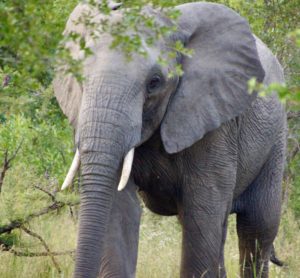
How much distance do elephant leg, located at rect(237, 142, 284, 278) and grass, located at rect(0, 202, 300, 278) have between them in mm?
262

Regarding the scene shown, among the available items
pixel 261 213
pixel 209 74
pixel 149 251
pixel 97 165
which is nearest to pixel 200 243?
pixel 209 74

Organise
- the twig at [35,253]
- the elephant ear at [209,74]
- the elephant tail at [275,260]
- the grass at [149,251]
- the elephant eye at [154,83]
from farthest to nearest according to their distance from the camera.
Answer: the elephant tail at [275,260]
the grass at [149,251]
the twig at [35,253]
the elephant ear at [209,74]
the elephant eye at [154,83]

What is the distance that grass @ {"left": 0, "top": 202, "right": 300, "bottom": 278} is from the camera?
7105 millimetres

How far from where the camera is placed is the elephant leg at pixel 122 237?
19.3 ft

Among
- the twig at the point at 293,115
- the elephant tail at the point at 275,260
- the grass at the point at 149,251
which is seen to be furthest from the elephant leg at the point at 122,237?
the twig at the point at 293,115

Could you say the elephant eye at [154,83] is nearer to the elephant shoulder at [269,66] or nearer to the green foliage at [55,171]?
the green foliage at [55,171]

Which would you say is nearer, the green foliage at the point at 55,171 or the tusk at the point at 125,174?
the tusk at the point at 125,174

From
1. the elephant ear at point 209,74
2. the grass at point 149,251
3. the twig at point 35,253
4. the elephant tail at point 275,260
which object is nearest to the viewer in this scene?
the elephant ear at point 209,74

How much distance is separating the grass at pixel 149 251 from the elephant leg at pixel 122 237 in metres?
0.84

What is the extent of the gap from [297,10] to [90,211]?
5.58 meters

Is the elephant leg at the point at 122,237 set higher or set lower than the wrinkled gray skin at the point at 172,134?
lower

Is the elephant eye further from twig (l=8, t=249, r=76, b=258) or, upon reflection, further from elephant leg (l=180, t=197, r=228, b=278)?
twig (l=8, t=249, r=76, b=258)

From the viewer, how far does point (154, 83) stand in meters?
5.81

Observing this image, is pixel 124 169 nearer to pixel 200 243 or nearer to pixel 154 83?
pixel 154 83
